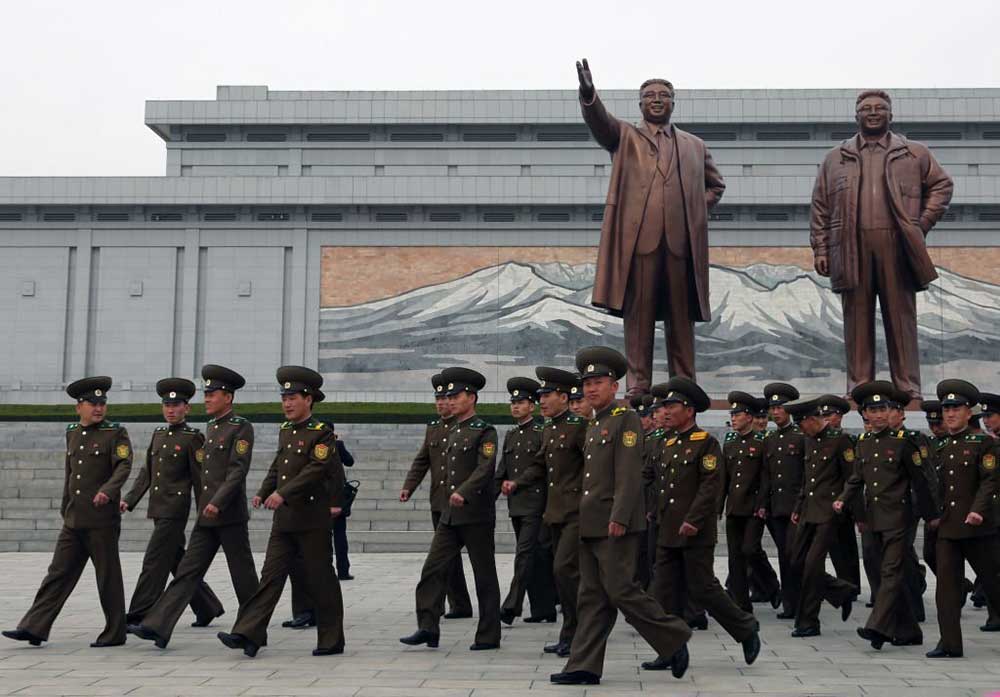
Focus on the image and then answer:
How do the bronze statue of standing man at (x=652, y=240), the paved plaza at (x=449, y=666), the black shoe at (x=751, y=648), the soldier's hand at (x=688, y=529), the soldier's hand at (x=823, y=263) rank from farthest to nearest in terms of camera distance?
the soldier's hand at (x=823, y=263)
the bronze statue of standing man at (x=652, y=240)
the soldier's hand at (x=688, y=529)
the black shoe at (x=751, y=648)
the paved plaza at (x=449, y=666)

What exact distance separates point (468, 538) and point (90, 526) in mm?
2304

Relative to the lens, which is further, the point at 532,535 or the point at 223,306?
the point at 223,306

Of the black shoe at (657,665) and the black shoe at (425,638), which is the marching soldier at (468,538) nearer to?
the black shoe at (425,638)

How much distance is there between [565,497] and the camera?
6.41 m

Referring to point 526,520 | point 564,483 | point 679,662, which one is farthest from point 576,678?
point 526,520

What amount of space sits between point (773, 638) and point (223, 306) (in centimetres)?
2291

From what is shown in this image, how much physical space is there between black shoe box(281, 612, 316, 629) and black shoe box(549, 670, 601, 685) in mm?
2751

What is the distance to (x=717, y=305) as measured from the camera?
2748 cm

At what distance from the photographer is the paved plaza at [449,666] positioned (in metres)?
5.42

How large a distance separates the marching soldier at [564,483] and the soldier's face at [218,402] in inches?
79.3

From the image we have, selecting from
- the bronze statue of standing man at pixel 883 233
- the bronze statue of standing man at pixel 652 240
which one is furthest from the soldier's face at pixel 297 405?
the bronze statue of standing man at pixel 883 233

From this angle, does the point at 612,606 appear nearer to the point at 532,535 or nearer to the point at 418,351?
the point at 532,535

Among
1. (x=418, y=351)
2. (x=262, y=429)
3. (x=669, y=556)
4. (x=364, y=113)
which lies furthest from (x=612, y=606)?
(x=364, y=113)

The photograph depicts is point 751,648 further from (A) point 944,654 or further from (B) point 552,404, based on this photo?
(B) point 552,404
